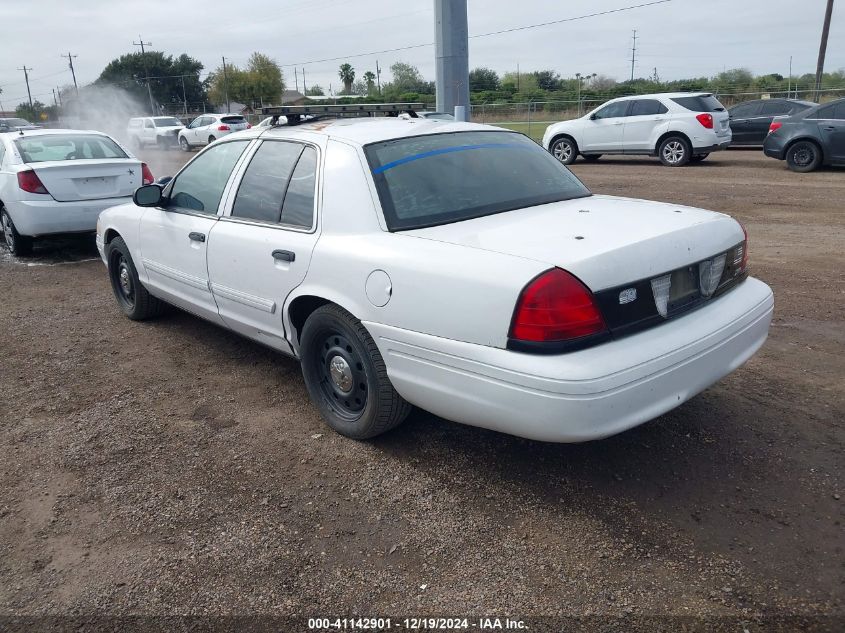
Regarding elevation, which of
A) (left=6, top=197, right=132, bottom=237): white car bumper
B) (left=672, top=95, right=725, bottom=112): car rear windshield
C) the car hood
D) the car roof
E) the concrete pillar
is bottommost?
(left=6, top=197, right=132, bottom=237): white car bumper

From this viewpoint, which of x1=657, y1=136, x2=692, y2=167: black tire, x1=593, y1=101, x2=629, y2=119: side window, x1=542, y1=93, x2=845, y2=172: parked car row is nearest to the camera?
x1=542, y1=93, x2=845, y2=172: parked car row

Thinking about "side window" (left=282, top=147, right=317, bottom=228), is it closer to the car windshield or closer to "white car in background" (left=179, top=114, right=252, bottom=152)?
"white car in background" (left=179, top=114, right=252, bottom=152)

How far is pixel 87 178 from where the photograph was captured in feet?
27.2

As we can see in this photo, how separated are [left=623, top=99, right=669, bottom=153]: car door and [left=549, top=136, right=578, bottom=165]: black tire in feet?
4.64

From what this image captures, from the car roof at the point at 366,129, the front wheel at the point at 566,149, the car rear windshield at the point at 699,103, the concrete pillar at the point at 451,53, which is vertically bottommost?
the front wheel at the point at 566,149

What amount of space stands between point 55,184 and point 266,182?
205 inches

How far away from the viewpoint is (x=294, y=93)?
93188 millimetres

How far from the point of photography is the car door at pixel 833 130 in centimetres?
1313

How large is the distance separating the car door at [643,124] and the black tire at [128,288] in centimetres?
1311

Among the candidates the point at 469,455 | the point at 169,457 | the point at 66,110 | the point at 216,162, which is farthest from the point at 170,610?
the point at 66,110

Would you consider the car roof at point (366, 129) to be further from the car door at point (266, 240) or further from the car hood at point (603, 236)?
the car hood at point (603, 236)

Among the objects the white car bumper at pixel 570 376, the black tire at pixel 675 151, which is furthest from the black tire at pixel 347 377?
the black tire at pixel 675 151

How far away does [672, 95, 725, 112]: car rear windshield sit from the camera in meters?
15.4

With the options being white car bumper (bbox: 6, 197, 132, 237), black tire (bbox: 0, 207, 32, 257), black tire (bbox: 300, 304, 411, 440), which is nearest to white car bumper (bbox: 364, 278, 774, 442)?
black tire (bbox: 300, 304, 411, 440)
